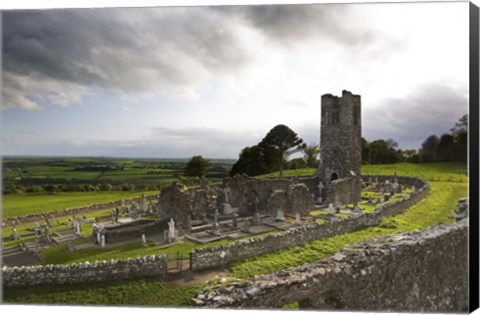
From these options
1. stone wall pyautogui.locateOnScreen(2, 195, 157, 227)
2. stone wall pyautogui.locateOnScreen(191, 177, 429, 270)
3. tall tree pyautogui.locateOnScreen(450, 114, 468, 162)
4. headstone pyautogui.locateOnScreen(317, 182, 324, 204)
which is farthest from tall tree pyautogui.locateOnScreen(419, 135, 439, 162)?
stone wall pyautogui.locateOnScreen(2, 195, 157, 227)

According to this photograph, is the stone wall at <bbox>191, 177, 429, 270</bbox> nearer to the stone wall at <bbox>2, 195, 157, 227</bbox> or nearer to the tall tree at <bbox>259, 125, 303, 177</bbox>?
the tall tree at <bbox>259, 125, 303, 177</bbox>

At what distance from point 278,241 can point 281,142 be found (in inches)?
269

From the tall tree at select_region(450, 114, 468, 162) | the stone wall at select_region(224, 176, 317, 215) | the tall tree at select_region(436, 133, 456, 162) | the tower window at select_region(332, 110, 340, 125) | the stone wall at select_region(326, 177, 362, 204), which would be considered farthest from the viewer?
the tower window at select_region(332, 110, 340, 125)

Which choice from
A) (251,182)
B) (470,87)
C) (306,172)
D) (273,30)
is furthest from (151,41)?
(306,172)

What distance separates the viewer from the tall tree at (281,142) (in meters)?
12.6

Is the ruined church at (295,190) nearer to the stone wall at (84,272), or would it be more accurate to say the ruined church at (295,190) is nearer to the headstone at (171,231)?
the headstone at (171,231)

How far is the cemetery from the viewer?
7.19 metres

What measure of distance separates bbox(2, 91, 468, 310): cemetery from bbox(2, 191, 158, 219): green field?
1.80 feet

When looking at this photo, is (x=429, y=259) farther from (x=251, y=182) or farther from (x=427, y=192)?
(x=251, y=182)

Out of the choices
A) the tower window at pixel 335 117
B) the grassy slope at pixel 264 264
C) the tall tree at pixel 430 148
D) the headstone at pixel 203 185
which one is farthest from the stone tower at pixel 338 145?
the tall tree at pixel 430 148

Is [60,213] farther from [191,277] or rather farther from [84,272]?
[191,277]

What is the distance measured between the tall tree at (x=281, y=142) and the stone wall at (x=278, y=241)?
327 centimetres

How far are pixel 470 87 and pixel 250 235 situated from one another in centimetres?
721

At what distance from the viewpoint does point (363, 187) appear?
72.1ft
